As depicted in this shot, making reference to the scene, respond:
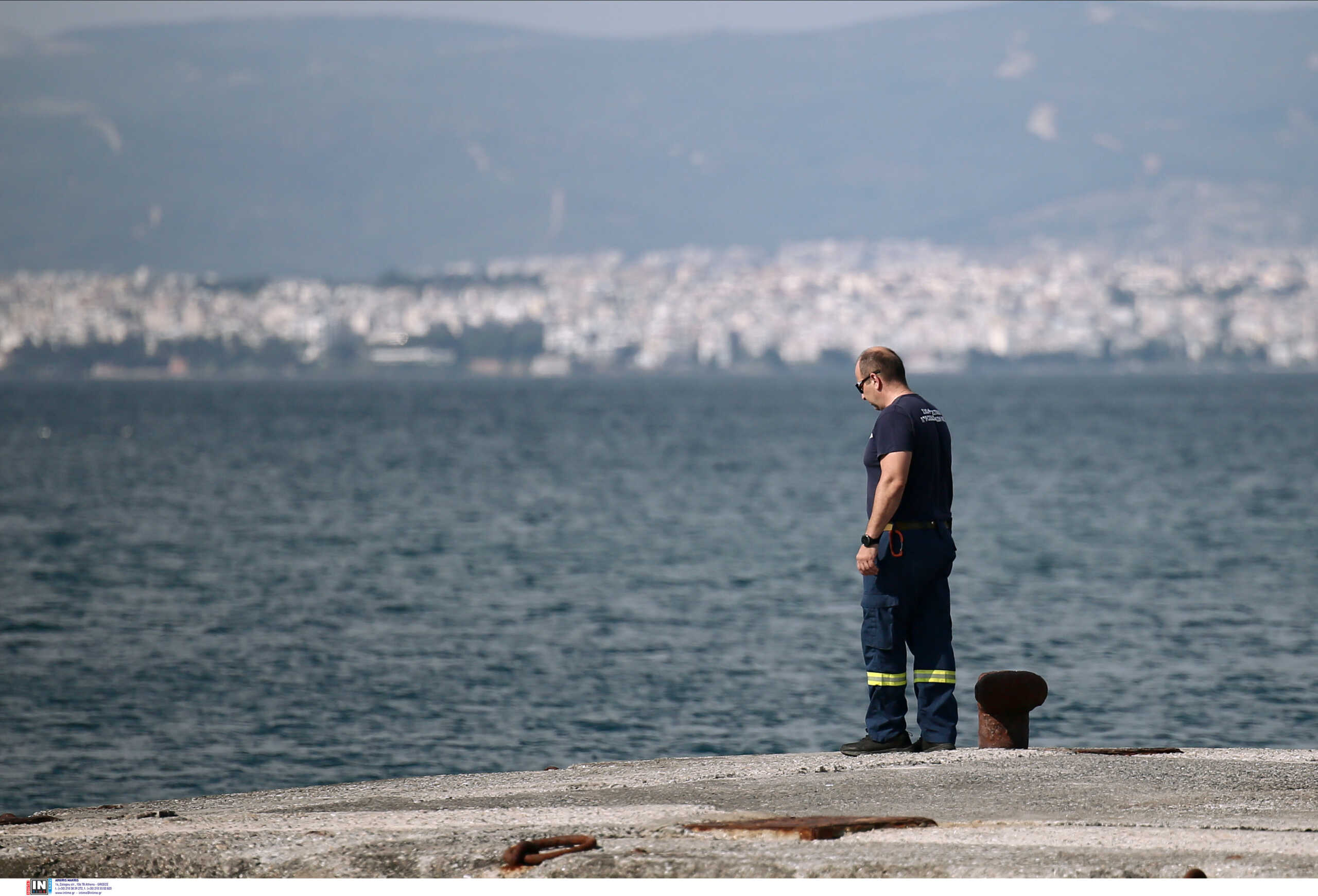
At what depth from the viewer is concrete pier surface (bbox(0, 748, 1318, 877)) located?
5680mm

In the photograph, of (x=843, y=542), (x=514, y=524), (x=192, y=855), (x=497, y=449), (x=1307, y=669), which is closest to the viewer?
(x=192, y=855)

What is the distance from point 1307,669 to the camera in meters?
19.4

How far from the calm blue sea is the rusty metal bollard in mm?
6694

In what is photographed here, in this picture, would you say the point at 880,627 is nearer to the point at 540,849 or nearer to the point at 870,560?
the point at 870,560

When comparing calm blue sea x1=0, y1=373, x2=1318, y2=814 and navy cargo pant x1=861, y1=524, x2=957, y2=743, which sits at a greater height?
navy cargo pant x1=861, y1=524, x2=957, y2=743

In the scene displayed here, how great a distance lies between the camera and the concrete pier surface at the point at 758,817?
18.6ft

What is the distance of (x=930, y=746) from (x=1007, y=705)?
1.45ft

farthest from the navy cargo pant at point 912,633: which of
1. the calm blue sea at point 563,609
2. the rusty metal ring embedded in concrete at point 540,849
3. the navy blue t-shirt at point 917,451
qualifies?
the calm blue sea at point 563,609

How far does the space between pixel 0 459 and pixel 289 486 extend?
2388 centimetres

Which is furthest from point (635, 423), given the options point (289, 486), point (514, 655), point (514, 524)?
point (514, 655)

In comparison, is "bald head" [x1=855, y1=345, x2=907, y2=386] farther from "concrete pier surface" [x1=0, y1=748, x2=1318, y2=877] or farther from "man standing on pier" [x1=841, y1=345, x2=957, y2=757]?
"concrete pier surface" [x1=0, y1=748, x2=1318, y2=877]

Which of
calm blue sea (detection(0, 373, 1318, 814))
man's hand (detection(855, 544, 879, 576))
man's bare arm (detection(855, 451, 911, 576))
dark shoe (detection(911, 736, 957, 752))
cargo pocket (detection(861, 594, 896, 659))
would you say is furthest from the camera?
calm blue sea (detection(0, 373, 1318, 814))

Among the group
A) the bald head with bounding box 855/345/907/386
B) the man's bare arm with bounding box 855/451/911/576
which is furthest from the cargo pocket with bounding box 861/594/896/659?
the bald head with bounding box 855/345/907/386

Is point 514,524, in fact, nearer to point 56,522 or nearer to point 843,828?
point 56,522
